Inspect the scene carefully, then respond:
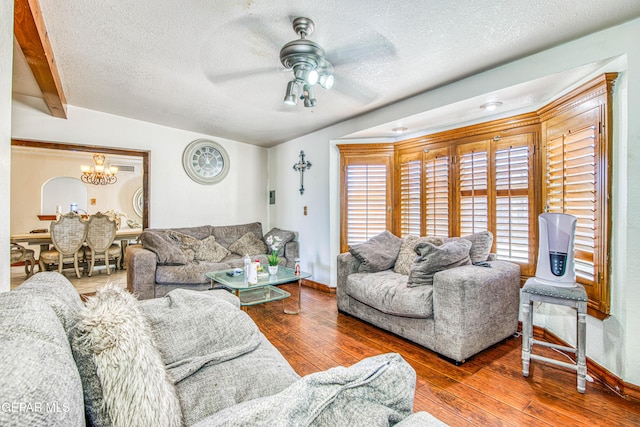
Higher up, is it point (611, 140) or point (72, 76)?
point (72, 76)

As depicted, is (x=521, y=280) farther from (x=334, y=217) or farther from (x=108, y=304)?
(x=108, y=304)

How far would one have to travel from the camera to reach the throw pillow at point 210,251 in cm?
400

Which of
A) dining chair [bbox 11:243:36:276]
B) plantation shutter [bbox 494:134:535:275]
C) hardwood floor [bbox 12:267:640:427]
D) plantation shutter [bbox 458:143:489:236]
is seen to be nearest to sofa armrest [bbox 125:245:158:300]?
hardwood floor [bbox 12:267:640:427]

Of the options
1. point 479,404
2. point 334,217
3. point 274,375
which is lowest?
point 479,404

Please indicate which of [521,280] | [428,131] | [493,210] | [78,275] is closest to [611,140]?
[493,210]

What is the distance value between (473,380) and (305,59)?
244cm

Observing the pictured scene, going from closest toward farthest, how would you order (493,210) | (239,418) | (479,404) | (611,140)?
(239,418) < (479,404) < (611,140) < (493,210)

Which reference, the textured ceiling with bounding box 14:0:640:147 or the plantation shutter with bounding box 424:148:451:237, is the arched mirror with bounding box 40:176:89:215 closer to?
the textured ceiling with bounding box 14:0:640:147

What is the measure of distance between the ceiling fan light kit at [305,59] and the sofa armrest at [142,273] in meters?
2.49

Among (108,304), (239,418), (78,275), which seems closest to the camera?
(239,418)

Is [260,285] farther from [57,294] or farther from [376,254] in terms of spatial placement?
[57,294]

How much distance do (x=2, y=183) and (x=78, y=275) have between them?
4.58m

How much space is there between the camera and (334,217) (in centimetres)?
404

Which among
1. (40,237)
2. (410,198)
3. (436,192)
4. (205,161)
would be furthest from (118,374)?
(40,237)
